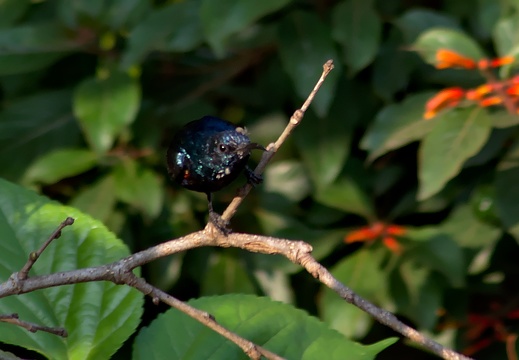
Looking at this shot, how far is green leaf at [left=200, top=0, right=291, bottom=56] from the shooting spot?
1736 millimetres

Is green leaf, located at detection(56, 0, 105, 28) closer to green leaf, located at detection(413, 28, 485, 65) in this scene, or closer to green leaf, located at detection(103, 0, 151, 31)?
green leaf, located at detection(103, 0, 151, 31)

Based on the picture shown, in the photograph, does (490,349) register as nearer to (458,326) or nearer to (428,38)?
(458,326)

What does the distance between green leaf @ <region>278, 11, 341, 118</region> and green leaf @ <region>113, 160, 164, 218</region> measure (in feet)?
1.38

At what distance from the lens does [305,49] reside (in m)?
1.92

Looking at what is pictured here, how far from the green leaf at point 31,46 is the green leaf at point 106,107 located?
134mm

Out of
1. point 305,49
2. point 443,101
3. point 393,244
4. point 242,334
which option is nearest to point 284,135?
point 242,334

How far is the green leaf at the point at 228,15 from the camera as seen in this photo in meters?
1.74

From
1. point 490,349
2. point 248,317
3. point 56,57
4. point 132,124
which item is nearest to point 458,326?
point 490,349

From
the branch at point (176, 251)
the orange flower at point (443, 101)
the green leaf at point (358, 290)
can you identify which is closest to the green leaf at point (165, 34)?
the orange flower at point (443, 101)

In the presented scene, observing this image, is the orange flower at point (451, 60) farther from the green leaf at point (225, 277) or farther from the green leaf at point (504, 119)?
the green leaf at point (225, 277)

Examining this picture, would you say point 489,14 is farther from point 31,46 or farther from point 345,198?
point 31,46

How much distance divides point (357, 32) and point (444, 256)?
553 millimetres

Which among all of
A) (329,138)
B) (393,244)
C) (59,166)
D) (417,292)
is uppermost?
(59,166)

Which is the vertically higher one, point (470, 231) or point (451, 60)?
point (451, 60)
